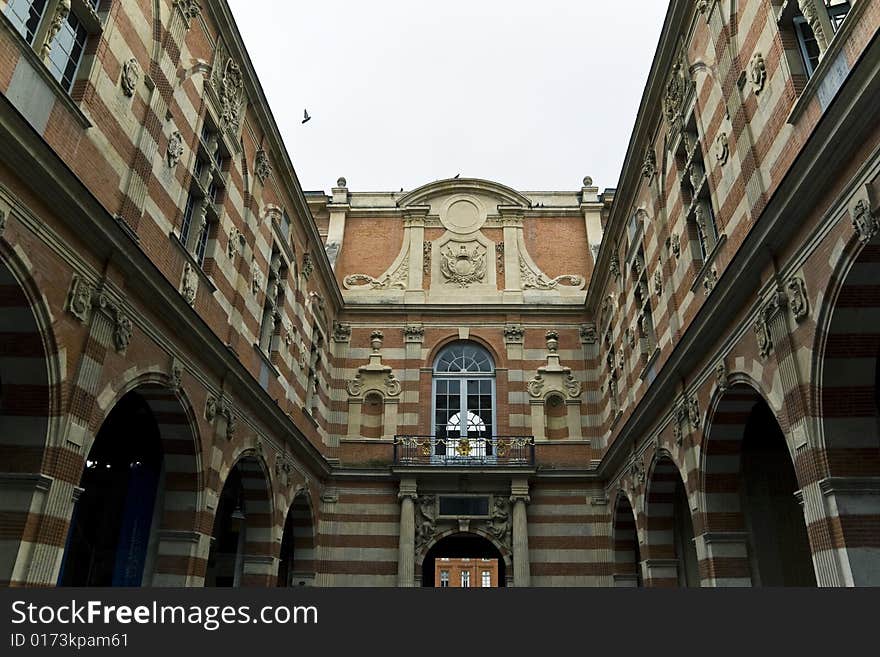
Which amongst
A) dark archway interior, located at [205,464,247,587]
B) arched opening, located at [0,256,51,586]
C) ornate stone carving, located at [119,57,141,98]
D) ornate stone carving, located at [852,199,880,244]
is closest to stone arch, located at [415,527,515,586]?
dark archway interior, located at [205,464,247,587]

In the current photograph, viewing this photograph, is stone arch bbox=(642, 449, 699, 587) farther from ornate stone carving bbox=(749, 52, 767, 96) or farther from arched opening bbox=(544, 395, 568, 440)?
ornate stone carving bbox=(749, 52, 767, 96)

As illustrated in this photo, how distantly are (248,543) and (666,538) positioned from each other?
8918mm

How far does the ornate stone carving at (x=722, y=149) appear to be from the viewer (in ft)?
32.9

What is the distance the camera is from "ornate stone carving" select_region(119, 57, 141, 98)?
8.91m

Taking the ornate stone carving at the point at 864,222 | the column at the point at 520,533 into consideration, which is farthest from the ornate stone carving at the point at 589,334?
the ornate stone carving at the point at 864,222

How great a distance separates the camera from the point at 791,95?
814 centimetres

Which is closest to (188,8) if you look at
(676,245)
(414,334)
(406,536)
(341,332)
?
(676,245)

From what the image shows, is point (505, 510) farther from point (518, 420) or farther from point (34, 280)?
point (34, 280)

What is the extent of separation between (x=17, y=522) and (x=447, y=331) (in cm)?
1546

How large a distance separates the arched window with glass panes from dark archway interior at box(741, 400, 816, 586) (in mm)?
8966

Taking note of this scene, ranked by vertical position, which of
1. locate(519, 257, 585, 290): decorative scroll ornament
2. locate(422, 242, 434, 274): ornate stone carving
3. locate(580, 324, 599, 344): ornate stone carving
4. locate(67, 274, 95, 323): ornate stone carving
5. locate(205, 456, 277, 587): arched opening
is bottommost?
locate(205, 456, 277, 587): arched opening

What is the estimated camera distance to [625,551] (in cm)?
1830

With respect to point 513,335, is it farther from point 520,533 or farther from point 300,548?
point 300,548

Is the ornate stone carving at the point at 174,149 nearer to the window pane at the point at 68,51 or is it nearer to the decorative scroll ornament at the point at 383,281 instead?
the window pane at the point at 68,51
